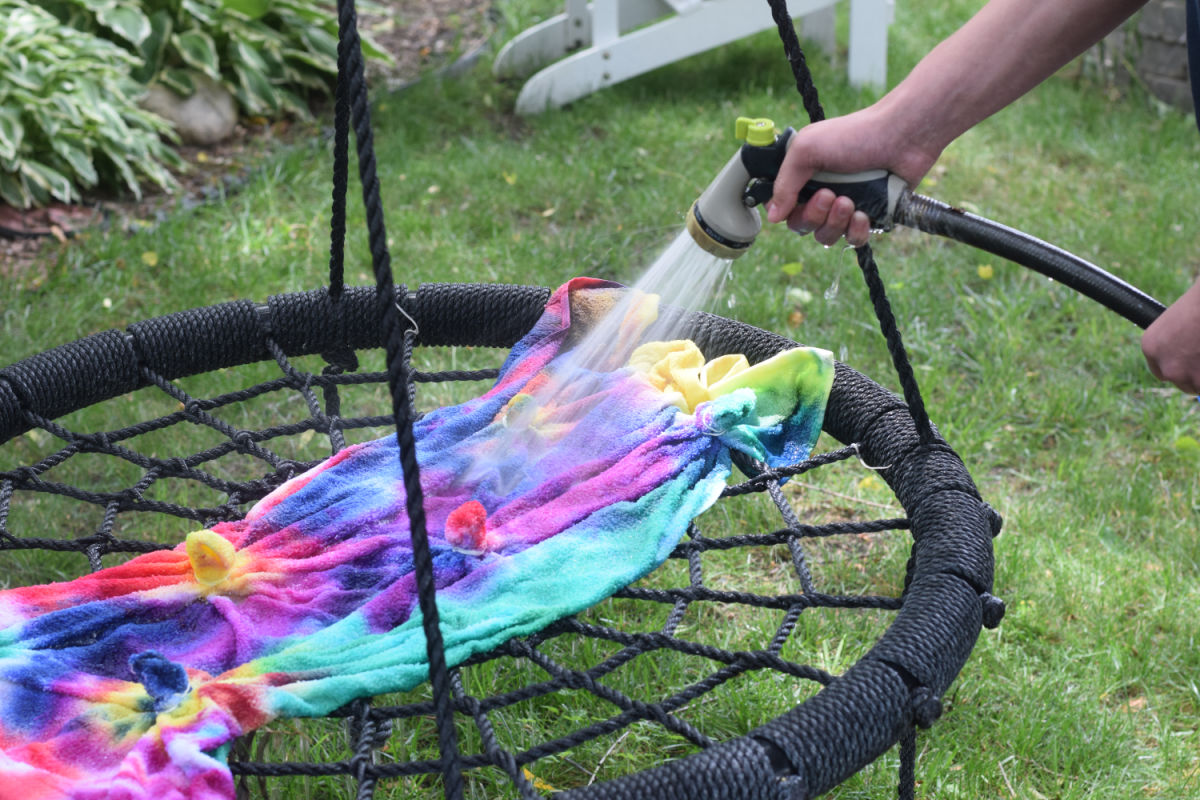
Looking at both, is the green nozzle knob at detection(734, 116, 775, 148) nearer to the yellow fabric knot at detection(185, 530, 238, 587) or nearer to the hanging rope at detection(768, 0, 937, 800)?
the hanging rope at detection(768, 0, 937, 800)

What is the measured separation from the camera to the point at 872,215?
1186mm

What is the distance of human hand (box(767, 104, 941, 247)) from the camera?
1143 mm

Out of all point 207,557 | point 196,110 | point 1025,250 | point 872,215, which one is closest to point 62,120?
point 196,110

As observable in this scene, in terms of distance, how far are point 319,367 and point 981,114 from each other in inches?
62.4

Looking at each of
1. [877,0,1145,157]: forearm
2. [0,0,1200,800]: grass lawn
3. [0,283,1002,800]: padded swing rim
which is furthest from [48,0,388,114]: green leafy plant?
[877,0,1145,157]: forearm

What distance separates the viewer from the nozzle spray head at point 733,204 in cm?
117

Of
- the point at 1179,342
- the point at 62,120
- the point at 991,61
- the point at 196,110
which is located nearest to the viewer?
the point at 1179,342

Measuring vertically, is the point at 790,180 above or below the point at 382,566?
above

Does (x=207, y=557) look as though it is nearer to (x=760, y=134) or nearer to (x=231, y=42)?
(x=760, y=134)

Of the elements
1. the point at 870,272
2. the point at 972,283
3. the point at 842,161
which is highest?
the point at 842,161

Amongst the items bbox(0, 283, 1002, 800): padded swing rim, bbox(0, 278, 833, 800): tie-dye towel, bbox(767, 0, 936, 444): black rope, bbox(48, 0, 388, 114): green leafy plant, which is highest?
bbox(767, 0, 936, 444): black rope

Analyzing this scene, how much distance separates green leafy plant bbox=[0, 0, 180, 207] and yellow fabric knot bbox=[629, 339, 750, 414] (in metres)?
2.03

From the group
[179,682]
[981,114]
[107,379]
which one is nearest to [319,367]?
[107,379]

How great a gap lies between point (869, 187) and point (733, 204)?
15 centimetres
